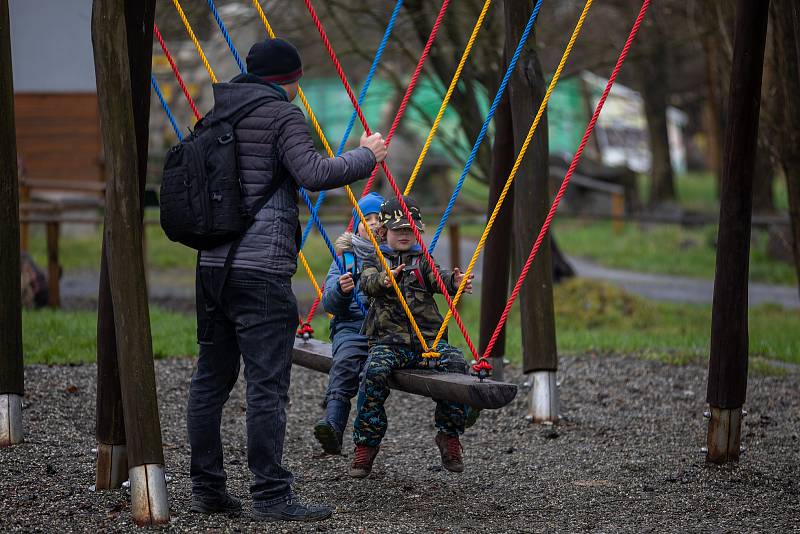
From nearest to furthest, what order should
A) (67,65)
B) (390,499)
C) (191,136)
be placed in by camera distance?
(191,136) < (390,499) < (67,65)

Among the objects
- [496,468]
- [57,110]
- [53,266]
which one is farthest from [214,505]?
[57,110]

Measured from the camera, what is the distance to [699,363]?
7.98 metres

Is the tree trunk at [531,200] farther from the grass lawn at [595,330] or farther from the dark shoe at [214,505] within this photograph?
the dark shoe at [214,505]

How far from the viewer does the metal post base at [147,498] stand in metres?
4.00

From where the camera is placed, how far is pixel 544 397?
20.3ft

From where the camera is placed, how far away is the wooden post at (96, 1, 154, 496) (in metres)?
4.47

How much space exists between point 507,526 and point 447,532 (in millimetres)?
259

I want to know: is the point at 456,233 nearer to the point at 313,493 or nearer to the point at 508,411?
the point at 508,411

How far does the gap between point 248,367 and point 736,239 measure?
2412mm

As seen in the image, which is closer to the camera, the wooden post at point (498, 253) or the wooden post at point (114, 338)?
the wooden post at point (114, 338)

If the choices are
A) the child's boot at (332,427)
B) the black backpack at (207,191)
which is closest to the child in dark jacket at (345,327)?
the child's boot at (332,427)

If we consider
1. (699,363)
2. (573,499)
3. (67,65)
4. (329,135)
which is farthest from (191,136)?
(329,135)

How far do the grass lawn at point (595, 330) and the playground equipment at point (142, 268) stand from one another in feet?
7.80

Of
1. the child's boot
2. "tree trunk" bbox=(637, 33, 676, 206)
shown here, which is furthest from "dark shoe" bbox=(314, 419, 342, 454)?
"tree trunk" bbox=(637, 33, 676, 206)
